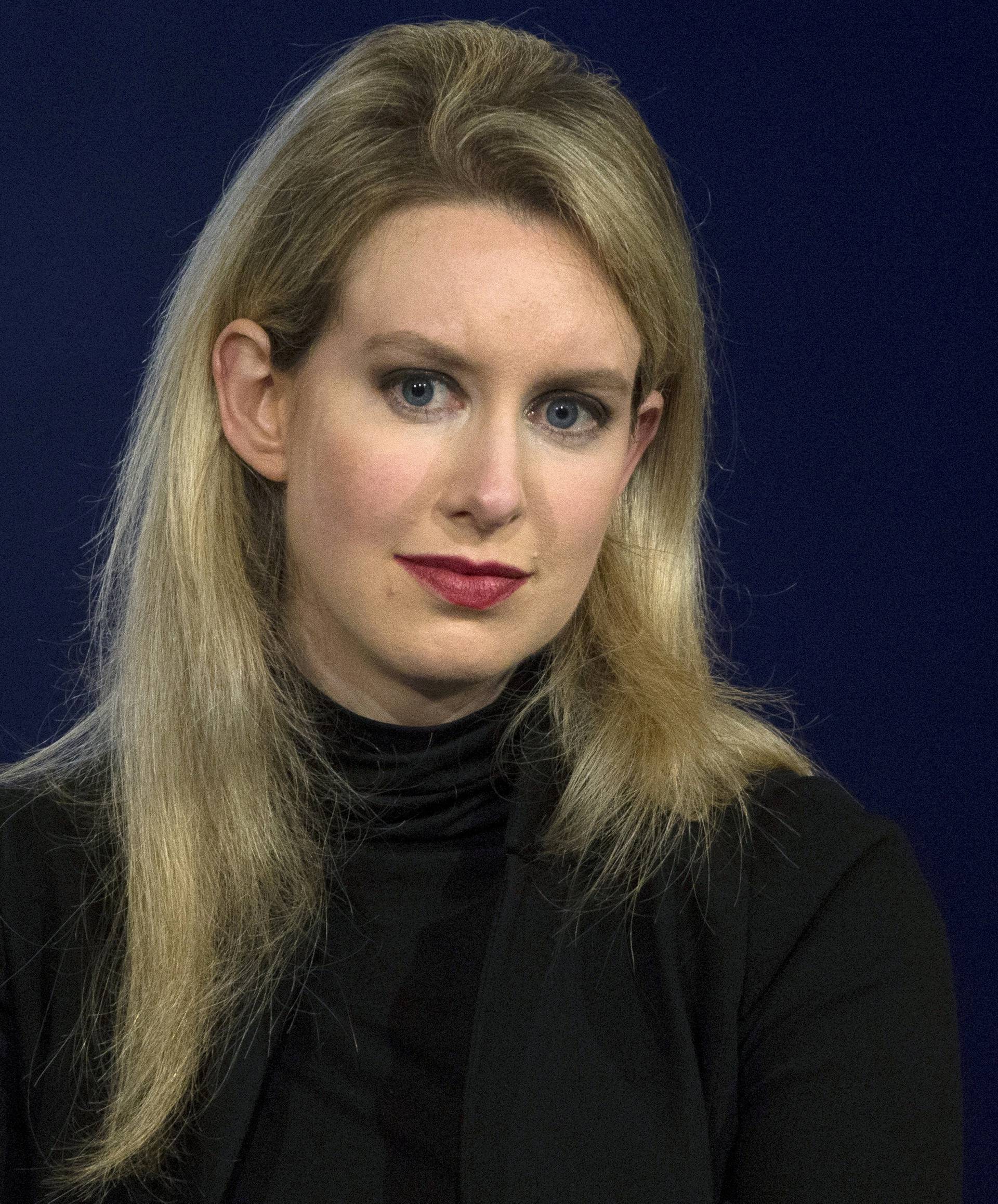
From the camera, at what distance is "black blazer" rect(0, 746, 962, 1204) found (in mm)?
1205

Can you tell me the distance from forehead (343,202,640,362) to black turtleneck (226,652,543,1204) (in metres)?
0.34

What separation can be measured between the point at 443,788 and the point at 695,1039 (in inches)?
11.5

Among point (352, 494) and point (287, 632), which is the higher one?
point (352, 494)

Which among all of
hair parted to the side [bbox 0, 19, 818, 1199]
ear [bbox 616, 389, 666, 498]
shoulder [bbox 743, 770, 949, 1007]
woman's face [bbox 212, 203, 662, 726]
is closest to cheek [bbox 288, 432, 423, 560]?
woman's face [bbox 212, 203, 662, 726]

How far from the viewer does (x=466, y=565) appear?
4.20ft

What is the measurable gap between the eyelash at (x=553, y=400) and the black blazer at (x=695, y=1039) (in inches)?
11.2

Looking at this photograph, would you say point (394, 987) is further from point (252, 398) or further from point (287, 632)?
point (252, 398)

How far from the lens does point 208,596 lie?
1438 mm

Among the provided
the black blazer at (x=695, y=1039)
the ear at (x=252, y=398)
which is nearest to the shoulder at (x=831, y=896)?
the black blazer at (x=695, y=1039)

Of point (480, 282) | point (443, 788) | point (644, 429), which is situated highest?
point (480, 282)

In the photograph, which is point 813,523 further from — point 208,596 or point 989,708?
point 208,596

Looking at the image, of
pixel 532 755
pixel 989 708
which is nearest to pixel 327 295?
pixel 532 755

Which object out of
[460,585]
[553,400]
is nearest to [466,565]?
[460,585]

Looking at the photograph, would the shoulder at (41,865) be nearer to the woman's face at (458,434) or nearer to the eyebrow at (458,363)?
the woman's face at (458,434)
